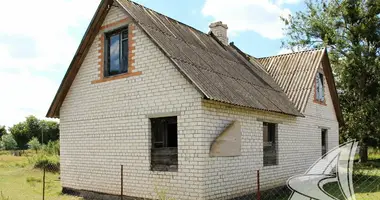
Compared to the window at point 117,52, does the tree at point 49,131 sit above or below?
below

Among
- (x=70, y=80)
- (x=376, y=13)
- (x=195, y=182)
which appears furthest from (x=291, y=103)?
(x=376, y=13)

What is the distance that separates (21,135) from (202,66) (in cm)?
6410

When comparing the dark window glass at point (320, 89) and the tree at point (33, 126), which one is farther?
the tree at point (33, 126)

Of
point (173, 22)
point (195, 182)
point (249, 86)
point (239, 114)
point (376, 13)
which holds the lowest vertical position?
point (195, 182)

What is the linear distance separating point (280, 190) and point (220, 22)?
25.2ft

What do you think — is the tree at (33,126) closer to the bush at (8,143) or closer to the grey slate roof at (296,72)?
the bush at (8,143)

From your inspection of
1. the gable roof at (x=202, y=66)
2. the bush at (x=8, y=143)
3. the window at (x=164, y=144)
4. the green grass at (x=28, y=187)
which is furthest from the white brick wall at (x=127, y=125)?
the bush at (x=8, y=143)

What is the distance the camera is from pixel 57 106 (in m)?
12.3

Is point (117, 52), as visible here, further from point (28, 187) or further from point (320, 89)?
point (320, 89)

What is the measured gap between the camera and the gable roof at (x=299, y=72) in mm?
13477

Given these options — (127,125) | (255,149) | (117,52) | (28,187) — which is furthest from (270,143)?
(28,187)

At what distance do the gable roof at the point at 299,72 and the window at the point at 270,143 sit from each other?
1692 mm

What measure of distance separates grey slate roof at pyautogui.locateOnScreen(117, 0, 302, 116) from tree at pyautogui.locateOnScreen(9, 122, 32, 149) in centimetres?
6032

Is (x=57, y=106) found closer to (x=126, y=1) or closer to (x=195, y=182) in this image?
(x=126, y=1)
